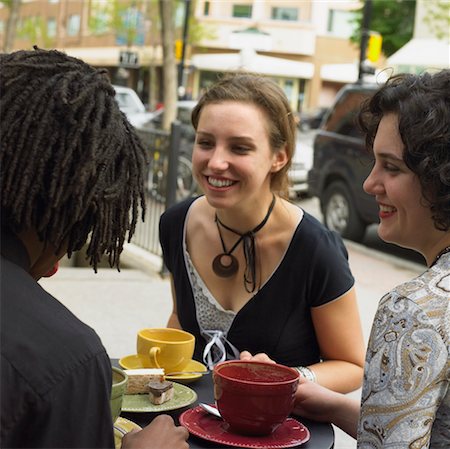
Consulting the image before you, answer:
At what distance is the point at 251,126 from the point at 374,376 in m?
1.34

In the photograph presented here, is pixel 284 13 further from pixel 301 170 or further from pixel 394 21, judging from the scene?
→ pixel 301 170

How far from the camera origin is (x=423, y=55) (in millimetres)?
20219

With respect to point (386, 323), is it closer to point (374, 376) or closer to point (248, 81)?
point (374, 376)

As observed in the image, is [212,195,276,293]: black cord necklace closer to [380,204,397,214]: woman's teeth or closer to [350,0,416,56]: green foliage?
[380,204,397,214]: woman's teeth

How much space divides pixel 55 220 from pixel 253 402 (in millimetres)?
672

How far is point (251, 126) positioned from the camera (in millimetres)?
2926

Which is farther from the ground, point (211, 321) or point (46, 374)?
point (46, 374)

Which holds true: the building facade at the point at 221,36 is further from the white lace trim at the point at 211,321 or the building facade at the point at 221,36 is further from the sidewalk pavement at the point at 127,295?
the white lace trim at the point at 211,321

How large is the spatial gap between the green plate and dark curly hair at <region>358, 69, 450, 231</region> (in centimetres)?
80

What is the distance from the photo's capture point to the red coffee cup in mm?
1969

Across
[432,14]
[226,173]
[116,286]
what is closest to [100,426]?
[226,173]

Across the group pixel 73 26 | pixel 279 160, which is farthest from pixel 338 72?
pixel 279 160

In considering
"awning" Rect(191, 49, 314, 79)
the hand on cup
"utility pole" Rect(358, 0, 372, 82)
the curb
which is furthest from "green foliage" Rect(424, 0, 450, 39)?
the hand on cup

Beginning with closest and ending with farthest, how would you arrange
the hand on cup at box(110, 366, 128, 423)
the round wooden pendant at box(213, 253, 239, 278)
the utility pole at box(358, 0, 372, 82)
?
1. the hand on cup at box(110, 366, 128, 423)
2. the round wooden pendant at box(213, 253, 239, 278)
3. the utility pole at box(358, 0, 372, 82)
